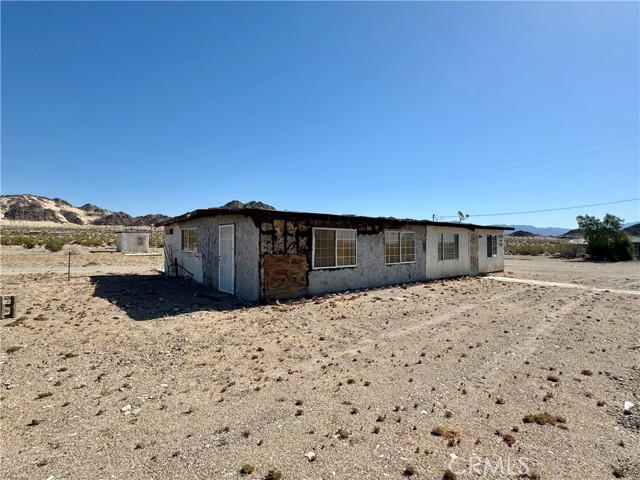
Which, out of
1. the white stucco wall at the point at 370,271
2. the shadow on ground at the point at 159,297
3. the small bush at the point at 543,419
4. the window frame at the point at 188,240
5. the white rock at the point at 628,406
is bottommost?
→ the white rock at the point at 628,406

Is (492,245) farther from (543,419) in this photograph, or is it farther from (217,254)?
(543,419)

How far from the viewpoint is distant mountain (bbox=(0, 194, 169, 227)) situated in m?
110

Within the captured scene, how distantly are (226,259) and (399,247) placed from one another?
6.82 meters

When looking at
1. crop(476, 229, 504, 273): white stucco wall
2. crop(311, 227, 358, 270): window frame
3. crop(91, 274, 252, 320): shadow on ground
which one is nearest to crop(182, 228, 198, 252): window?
crop(91, 274, 252, 320): shadow on ground

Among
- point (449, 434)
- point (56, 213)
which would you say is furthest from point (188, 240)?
point (56, 213)

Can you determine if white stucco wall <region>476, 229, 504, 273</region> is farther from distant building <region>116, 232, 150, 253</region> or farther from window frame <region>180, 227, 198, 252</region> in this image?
distant building <region>116, 232, 150, 253</region>

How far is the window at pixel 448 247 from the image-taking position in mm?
16580

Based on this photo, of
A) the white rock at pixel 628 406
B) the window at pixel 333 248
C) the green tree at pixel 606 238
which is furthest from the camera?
the green tree at pixel 606 238

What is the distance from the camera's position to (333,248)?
39.4ft

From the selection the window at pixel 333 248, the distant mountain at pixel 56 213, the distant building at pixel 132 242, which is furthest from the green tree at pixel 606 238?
the distant mountain at pixel 56 213

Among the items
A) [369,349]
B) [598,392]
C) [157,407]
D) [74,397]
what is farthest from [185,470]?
[598,392]

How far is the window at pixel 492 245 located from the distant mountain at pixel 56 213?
329 feet

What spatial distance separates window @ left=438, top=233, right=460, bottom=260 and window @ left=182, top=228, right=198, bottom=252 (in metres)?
10.6

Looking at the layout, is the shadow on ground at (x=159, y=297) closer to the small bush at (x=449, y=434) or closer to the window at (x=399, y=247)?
the window at (x=399, y=247)
